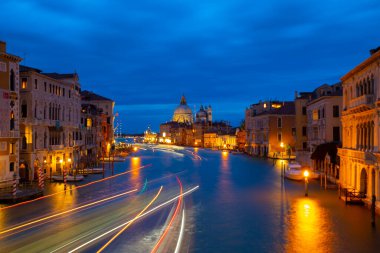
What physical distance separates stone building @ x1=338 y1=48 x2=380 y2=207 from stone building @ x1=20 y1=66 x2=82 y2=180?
28.3m

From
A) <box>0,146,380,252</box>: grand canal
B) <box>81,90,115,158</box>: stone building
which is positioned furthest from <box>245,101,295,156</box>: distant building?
<box>0,146,380,252</box>: grand canal

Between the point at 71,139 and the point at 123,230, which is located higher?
the point at 71,139

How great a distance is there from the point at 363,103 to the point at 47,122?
31477 mm

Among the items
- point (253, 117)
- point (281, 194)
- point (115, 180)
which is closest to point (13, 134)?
point (115, 180)

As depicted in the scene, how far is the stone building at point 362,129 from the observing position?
89.6ft

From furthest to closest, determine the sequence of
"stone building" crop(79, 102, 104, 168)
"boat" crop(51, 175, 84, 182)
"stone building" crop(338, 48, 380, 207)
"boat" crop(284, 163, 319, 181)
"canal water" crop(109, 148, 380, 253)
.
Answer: "stone building" crop(79, 102, 104, 168) → "boat" crop(284, 163, 319, 181) → "boat" crop(51, 175, 84, 182) → "stone building" crop(338, 48, 380, 207) → "canal water" crop(109, 148, 380, 253)

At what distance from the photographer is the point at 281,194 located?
35.3m

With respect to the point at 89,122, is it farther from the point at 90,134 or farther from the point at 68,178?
the point at 68,178

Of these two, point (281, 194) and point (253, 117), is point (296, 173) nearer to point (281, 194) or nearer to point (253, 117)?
point (281, 194)

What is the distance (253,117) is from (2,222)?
269 ft

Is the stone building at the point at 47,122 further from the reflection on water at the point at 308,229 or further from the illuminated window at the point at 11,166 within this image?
the reflection on water at the point at 308,229

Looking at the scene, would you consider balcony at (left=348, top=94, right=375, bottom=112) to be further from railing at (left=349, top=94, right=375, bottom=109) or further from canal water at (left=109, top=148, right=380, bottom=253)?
canal water at (left=109, top=148, right=380, bottom=253)

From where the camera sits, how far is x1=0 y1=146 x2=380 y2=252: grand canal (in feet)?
63.3

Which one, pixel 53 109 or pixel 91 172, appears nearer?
pixel 53 109
